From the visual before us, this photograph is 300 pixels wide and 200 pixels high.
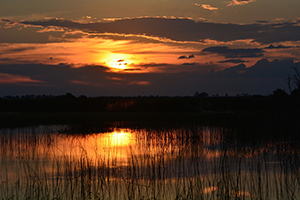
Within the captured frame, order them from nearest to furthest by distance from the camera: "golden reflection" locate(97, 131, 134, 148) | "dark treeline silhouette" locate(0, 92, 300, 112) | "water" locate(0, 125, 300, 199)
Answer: "water" locate(0, 125, 300, 199)
"golden reflection" locate(97, 131, 134, 148)
"dark treeline silhouette" locate(0, 92, 300, 112)

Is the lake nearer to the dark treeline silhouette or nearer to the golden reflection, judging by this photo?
the golden reflection

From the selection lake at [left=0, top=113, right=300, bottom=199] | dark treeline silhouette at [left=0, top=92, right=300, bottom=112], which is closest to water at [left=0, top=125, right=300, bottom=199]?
lake at [left=0, top=113, right=300, bottom=199]

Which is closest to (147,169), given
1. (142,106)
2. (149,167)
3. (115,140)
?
(149,167)

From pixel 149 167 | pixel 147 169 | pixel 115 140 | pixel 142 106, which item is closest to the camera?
pixel 149 167

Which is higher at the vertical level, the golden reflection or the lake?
the golden reflection

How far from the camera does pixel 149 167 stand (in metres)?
9.80

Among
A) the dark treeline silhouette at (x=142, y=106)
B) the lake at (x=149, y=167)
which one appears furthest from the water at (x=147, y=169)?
the dark treeline silhouette at (x=142, y=106)

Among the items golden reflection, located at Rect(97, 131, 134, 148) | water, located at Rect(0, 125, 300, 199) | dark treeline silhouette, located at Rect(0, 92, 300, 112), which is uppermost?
dark treeline silhouette, located at Rect(0, 92, 300, 112)

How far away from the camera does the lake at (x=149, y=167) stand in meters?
8.40

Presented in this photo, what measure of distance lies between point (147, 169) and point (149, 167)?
0.89m

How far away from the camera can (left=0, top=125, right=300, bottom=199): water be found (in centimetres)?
838

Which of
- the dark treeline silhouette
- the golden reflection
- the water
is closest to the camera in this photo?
the water

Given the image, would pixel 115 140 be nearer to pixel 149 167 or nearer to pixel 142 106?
pixel 149 167

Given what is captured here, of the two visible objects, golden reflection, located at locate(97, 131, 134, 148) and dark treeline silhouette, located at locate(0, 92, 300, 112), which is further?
dark treeline silhouette, located at locate(0, 92, 300, 112)
